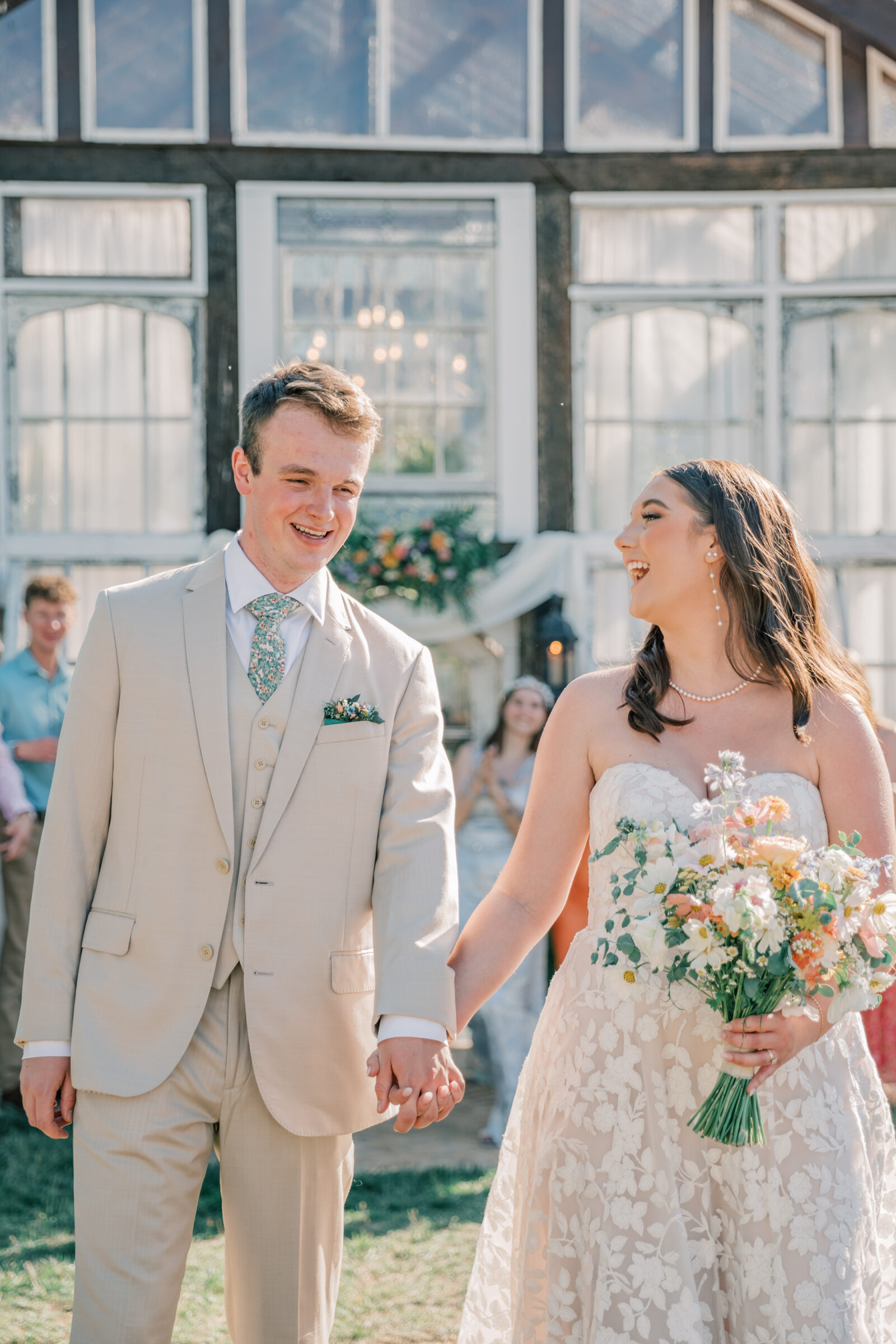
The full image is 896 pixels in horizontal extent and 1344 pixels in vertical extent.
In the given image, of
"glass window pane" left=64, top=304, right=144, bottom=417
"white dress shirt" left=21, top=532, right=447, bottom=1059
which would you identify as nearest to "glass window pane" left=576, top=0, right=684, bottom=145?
"glass window pane" left=64, top=304, right=144, bottom=417

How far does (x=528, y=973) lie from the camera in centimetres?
621

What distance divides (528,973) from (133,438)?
496cm

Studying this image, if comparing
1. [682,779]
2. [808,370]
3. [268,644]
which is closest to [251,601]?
[268,644]

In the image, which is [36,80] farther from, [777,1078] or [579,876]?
[777,1078]

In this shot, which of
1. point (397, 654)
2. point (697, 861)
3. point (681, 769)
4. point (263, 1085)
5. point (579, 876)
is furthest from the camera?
point (579, 876)

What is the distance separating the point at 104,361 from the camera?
9055mm

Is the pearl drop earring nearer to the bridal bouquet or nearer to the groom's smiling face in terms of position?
the bridal bouquet

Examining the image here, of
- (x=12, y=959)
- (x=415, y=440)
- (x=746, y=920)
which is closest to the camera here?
(x=746, y=920)

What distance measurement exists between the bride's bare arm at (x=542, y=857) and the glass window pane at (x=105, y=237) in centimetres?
700

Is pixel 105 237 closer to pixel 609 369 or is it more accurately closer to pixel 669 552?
pixel 609 369

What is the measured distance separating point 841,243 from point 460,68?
297 centimetres

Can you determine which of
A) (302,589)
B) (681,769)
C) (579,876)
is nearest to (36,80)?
(579,876)

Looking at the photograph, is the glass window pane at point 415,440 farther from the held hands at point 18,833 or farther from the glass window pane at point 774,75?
the held hands at point 18,833

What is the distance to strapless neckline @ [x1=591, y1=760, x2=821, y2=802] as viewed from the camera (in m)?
2.69
